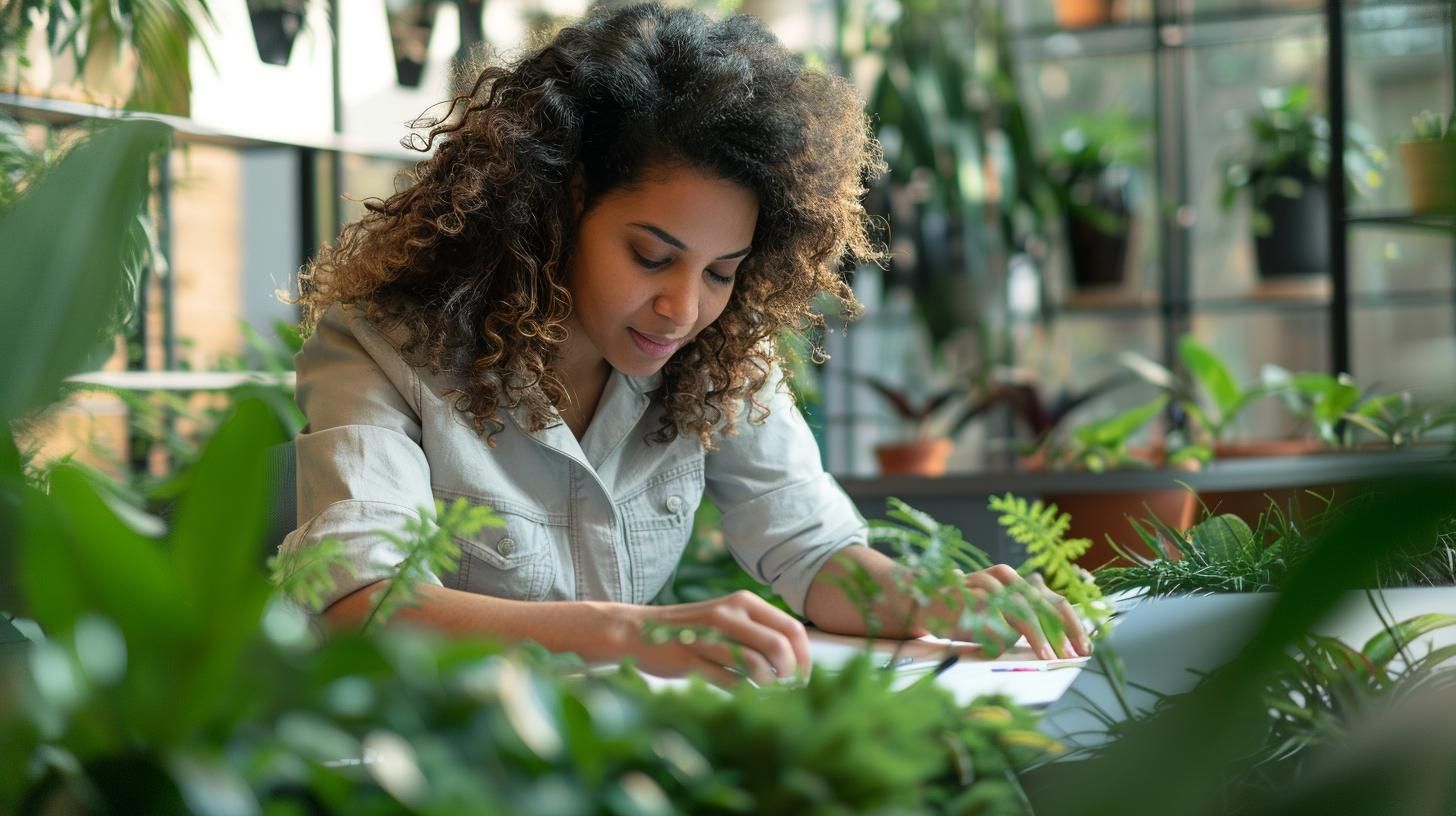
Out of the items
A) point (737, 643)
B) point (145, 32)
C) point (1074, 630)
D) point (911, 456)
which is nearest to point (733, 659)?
point (737, 643)

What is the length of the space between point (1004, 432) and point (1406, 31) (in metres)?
1.65

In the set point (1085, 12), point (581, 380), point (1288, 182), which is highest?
point (1085, 12)

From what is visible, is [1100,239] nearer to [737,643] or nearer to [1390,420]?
[1390,420]

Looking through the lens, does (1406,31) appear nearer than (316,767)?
No

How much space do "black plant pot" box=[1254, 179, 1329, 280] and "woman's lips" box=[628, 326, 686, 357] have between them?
121 inches

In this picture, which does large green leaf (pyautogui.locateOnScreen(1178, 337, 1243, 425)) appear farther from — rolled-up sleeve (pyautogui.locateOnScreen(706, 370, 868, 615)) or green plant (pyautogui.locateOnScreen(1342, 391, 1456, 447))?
rolled-up sleeve (pyautogui.locateOnScreen(706, 370, 868, 615))

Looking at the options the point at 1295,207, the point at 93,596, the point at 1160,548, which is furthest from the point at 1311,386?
the point at 93,596

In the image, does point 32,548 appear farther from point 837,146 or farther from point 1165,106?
point 1165,106

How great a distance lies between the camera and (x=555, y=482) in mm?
1377

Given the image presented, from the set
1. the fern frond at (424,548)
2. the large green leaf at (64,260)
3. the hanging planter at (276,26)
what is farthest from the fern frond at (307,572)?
the hanging planter at (276,26)

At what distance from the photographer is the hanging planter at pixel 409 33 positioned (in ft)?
9.46

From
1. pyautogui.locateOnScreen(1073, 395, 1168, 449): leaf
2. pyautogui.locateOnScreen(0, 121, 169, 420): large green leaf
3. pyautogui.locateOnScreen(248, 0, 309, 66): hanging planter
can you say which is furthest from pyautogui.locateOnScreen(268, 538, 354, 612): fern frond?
pyautogui.locateOnScreen(1073, 395, 1168, 449): leaf

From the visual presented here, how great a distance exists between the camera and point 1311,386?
2826 millimetres

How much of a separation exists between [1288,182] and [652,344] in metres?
3.08
